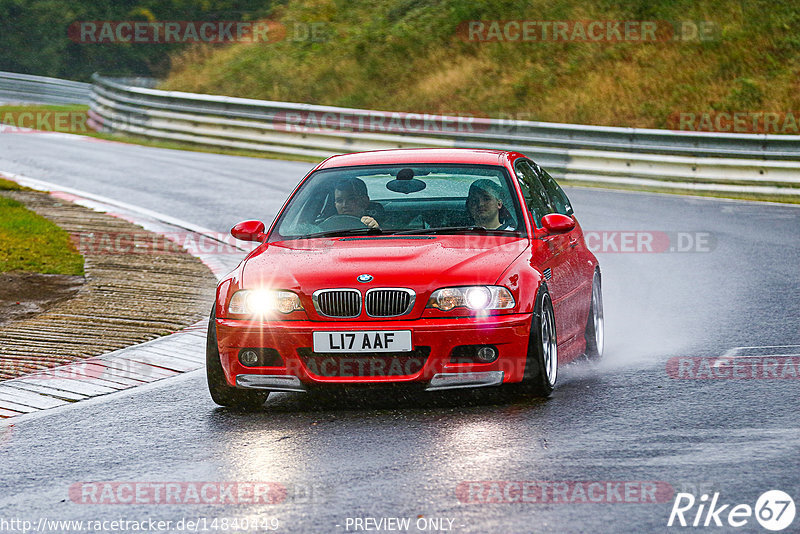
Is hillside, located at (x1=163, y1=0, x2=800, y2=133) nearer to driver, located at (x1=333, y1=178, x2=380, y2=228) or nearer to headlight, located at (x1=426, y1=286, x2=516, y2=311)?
driver, located at (x1=333, y1=178, x2=380, y2=228)

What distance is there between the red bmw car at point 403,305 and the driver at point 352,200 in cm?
7

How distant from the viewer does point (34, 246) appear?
13.7 metres

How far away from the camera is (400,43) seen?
Answer: 33.0 meters

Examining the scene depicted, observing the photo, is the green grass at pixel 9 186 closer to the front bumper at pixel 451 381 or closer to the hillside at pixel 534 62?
the hillside at pixel 534 62

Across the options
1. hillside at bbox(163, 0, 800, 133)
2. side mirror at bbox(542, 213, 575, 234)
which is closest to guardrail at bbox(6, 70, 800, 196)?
hillside at bbox(163, 0, 800, 133)

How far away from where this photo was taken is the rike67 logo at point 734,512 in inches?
184

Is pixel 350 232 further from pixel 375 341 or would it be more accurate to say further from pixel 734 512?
pixel 734 512

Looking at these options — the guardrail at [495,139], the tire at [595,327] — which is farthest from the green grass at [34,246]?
the guardrail at [495,139]

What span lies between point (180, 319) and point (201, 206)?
25.2 feet

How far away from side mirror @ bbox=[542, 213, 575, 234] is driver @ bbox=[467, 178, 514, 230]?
22 cm

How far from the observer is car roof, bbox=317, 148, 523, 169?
834cm

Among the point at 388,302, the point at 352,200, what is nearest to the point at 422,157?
the point at 352,200

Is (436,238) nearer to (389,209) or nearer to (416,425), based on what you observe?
(389,209)

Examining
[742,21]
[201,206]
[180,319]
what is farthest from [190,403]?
[742,21]
